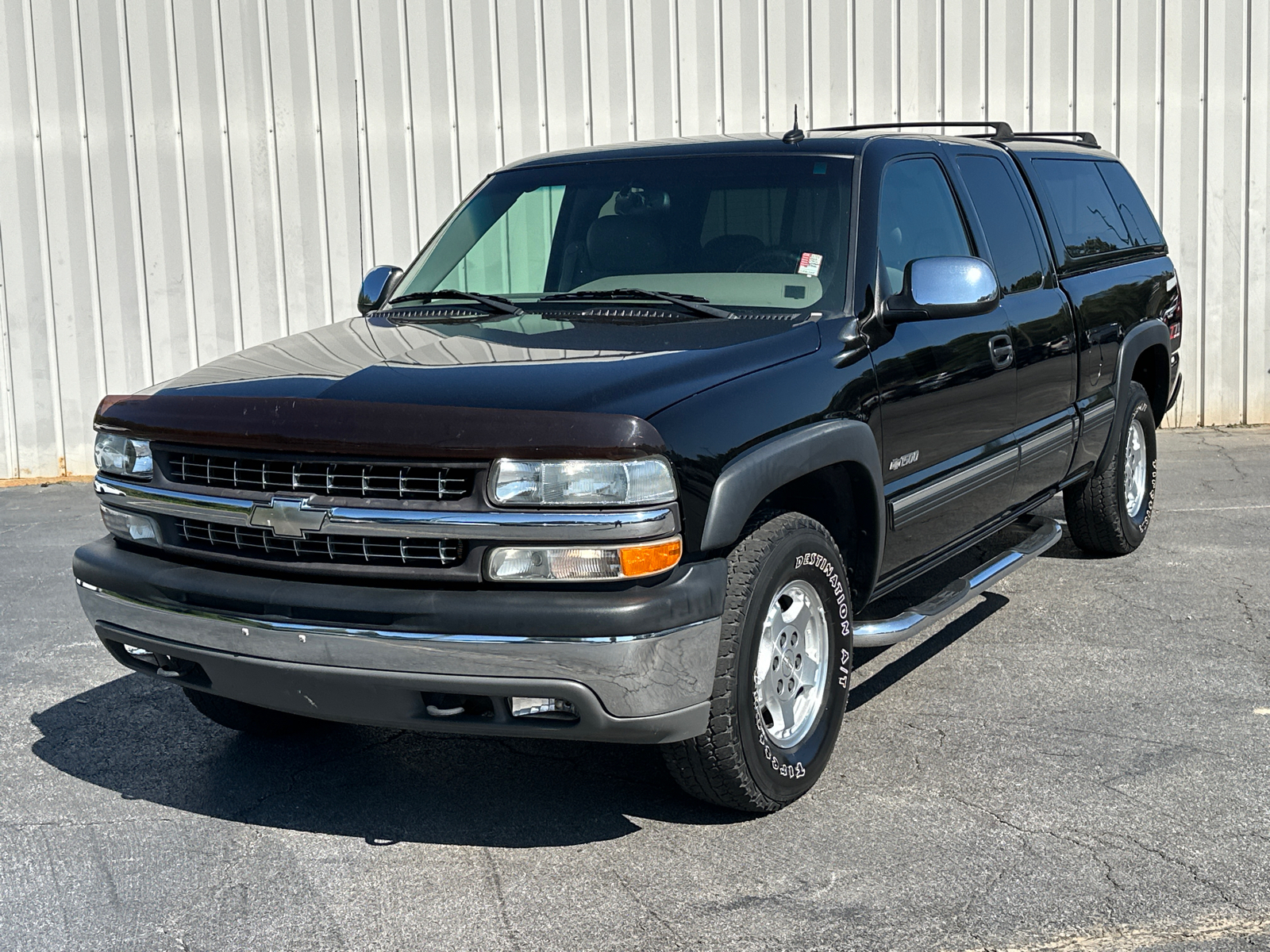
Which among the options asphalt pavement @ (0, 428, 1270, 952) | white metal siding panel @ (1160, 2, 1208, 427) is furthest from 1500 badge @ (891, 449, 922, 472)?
white metal siding panel @ (1160, 2, 1208, 427)

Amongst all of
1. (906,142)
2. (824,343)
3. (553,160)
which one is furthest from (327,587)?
(906,142)

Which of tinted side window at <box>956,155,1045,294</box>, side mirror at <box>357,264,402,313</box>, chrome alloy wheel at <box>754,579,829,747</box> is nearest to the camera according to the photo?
chrome alloy wheel at <box>754,579,829,747</box>

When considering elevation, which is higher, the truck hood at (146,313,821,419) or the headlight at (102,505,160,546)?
the truck hood at (146,313,821,419)

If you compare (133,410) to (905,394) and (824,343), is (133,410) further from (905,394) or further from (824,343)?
(905,394)

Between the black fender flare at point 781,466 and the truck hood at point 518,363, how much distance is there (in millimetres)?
215

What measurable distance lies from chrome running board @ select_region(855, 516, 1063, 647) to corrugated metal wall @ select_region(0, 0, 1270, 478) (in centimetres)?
543

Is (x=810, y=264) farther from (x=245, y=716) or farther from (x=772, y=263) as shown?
(x=245, y=716)

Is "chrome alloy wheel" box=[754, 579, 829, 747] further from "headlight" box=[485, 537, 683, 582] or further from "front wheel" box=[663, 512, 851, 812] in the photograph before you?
"headlight" box=[485, 537, 683, 582]

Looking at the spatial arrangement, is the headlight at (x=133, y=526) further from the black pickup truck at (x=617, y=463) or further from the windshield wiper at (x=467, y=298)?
the windshield wiper at (x=467, y=298)

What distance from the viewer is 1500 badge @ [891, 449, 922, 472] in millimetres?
4230

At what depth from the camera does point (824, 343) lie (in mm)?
3930

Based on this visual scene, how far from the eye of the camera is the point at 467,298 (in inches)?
179

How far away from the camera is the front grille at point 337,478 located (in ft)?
10.6

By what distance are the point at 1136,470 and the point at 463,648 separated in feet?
15.7
